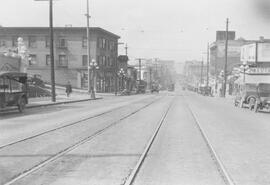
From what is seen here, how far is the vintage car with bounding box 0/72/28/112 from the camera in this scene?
80.8ft

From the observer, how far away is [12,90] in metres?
25.8

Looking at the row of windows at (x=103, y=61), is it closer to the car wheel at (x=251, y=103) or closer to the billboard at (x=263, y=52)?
the billboard at (x=263, y=52)

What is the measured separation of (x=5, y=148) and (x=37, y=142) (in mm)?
1365

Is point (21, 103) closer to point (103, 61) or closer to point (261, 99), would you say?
point (261, 99)

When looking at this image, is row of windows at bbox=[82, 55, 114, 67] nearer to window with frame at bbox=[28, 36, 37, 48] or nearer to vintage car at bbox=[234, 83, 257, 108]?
window with frame at bbox=[28, 36, 37, 48]

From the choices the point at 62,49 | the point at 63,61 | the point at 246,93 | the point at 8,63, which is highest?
the point at 62,49

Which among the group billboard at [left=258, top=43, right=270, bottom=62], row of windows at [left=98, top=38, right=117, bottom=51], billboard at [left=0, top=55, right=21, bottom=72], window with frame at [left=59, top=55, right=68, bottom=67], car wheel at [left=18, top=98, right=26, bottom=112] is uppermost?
row of windows at [left=98, top=38, right=117, bottom=51]

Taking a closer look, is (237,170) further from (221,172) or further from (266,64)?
(266,64)

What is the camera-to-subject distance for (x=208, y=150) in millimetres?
12086

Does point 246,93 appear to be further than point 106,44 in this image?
No

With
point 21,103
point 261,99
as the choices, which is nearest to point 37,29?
point 21,103

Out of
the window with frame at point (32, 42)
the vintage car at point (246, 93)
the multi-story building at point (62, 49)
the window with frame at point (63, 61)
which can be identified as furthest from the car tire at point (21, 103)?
the window with frame at point (32, 42)

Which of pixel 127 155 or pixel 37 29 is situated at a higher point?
pixel 37 29

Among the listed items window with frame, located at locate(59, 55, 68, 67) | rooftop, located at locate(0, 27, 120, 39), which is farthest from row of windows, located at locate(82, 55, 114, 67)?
rooftop, located at locate(0, 27, 120, 39)
